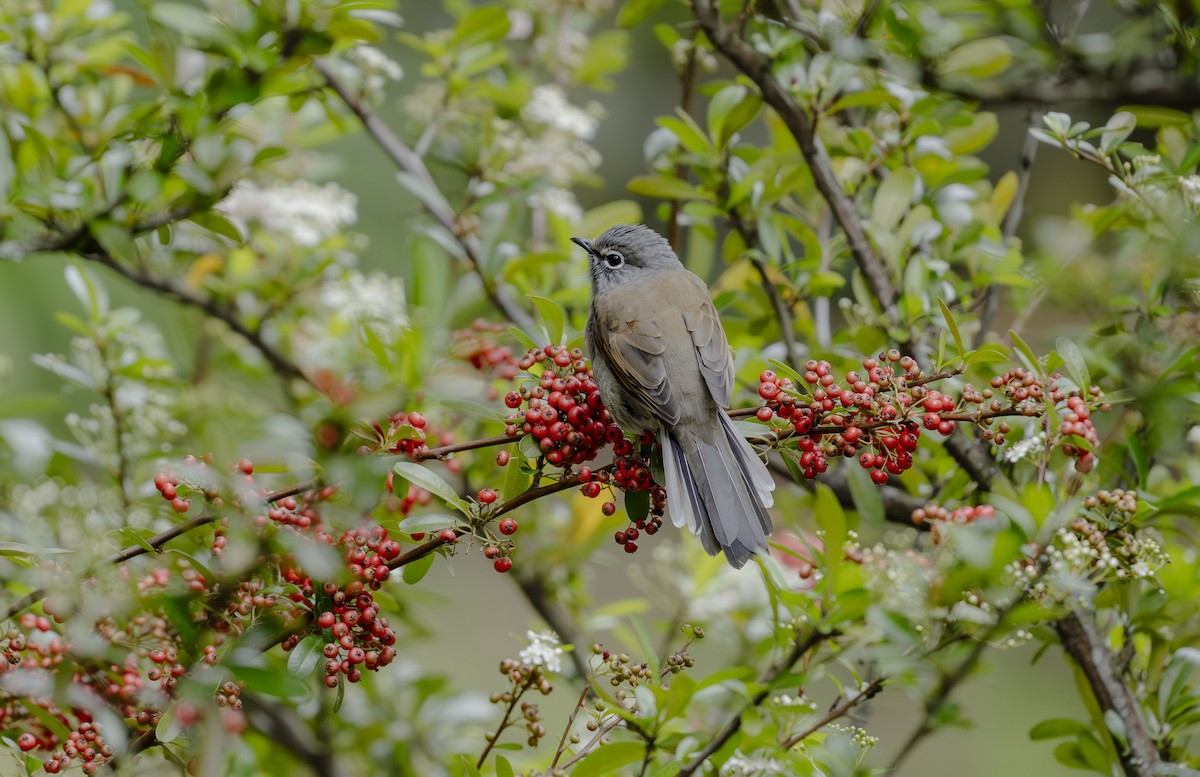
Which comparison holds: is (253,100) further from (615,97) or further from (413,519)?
(615,97)

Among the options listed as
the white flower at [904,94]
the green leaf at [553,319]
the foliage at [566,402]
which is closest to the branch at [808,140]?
the foliage at [566,402]

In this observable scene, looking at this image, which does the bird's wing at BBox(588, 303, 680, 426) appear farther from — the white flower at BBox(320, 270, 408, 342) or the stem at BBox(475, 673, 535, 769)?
the stem at BBox(475, 673, 535, 769)

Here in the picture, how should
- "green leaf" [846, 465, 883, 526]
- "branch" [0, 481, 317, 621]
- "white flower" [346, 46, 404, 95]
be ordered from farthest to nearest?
"white flower" [346, 46, 404, 95] → "green leaf" [846, 465, 883, 526] → "branch" [0, 481, 317, 621]

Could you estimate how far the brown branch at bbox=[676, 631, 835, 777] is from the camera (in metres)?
1.81

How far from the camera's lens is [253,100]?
2.45 metres

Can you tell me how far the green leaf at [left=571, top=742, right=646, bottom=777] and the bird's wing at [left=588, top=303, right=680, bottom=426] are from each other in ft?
3.03

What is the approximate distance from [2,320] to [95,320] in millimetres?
4253

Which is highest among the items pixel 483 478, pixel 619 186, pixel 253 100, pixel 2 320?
pixel 253 100

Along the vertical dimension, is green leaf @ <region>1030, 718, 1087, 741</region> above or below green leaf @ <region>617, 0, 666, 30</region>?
below

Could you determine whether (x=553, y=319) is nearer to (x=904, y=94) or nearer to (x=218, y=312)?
(x=904, y=94)

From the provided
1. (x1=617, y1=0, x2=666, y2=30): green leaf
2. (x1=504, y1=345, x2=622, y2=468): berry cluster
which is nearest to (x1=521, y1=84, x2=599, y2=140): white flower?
(x1=617, y1=0, x2=666, y2=30): green leaf

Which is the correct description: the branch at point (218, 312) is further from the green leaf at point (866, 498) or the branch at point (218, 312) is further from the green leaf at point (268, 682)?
the green leaf at point (268, 682)

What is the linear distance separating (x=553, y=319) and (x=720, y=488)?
1.73ft

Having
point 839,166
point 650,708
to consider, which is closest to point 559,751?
point 650,708
